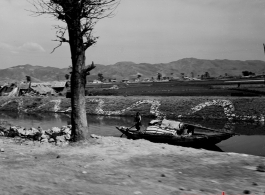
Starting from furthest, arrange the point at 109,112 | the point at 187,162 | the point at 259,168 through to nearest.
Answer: the point at 109,112
the point at 187,162
the point at 259,168

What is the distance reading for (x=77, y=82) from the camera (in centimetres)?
1381

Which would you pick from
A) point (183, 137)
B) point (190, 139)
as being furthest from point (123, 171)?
point (190, 139)

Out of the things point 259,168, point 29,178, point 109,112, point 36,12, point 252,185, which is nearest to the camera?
point 252,185

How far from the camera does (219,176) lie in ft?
26.5

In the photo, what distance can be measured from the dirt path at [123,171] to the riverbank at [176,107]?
26.7 metres

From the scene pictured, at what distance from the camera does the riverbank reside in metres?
36.2

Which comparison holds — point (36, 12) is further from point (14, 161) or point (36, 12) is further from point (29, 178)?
point (29, 178)

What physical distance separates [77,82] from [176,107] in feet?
97.5

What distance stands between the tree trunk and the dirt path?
1136 millimetres

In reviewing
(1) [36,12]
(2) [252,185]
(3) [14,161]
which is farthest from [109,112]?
(2) [252,185]

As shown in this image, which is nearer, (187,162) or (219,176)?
(219,176)

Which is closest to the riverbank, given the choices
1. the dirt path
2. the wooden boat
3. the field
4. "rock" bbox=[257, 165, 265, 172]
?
the field

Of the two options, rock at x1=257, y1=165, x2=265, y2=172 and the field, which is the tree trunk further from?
the field

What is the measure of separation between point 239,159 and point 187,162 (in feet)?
6.89
